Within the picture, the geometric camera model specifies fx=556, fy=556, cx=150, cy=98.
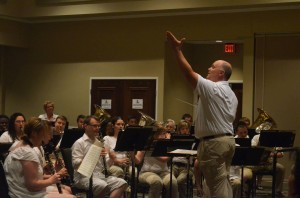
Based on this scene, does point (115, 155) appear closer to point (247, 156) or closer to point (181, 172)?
point (181, 172)

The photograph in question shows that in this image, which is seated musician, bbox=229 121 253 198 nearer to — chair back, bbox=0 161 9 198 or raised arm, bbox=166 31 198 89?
raised arm, bbox=166 31 198 89

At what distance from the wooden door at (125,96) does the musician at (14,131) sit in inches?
195

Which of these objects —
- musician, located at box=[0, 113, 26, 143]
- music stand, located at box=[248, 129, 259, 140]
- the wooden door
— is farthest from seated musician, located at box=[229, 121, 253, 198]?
the wooden door

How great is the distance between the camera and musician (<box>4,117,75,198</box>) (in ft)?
16.2

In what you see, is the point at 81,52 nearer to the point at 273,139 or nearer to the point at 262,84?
the point at 262,84

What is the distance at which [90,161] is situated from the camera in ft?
19.4

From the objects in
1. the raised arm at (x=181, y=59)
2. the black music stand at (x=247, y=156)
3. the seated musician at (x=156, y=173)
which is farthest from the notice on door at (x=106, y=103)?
the raised arm at (x=181, y=59)

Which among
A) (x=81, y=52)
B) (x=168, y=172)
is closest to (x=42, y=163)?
(x=168, y=172)

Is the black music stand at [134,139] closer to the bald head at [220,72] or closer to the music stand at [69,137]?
the music stand at [69,137]

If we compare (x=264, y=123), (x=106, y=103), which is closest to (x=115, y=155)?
(x=264, y=123)

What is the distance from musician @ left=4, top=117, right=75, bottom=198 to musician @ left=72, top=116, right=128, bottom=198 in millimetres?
1507

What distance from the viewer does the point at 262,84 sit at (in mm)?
11406

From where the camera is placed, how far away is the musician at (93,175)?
6.70m

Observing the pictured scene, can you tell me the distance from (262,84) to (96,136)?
5315mm
